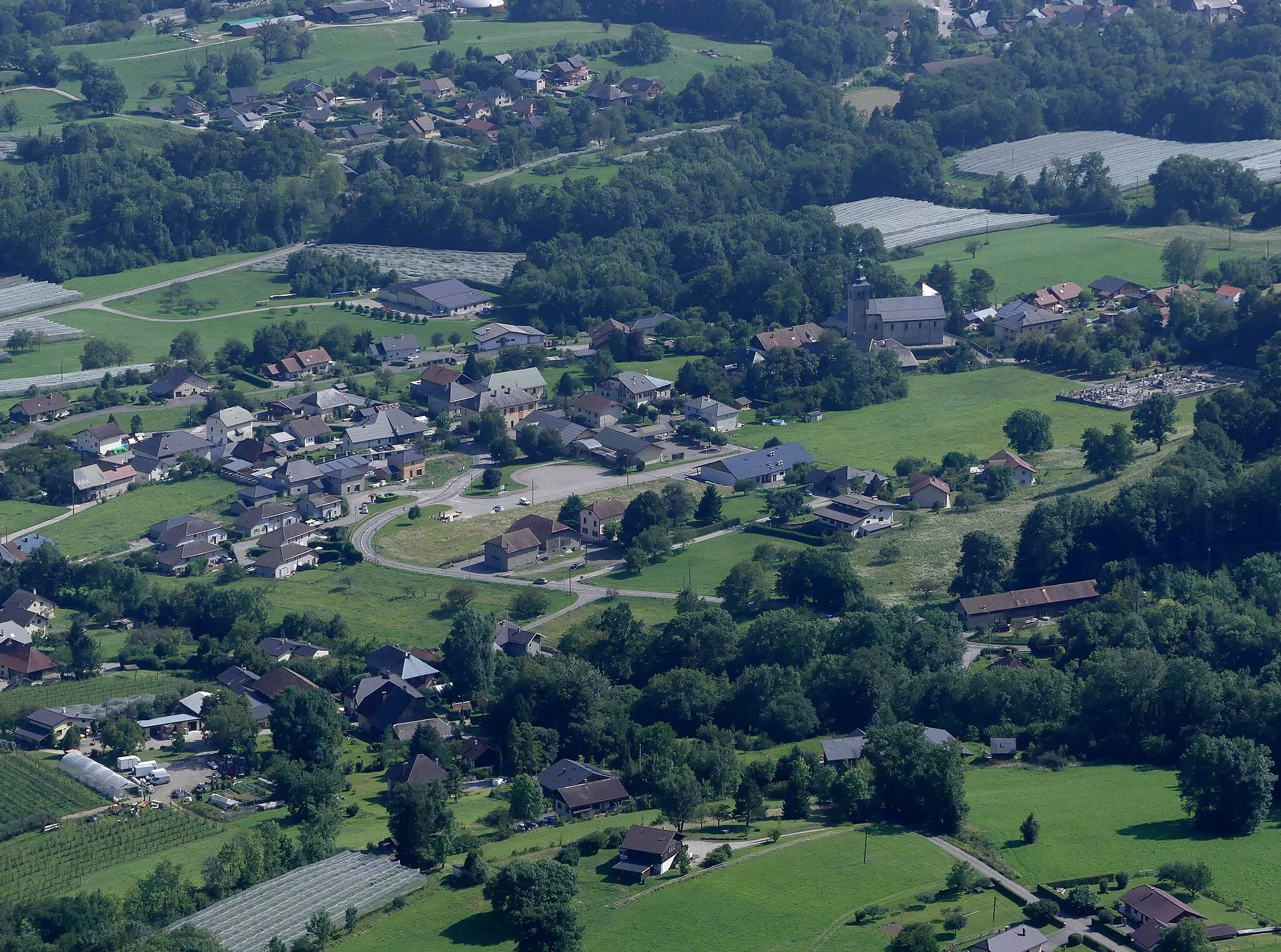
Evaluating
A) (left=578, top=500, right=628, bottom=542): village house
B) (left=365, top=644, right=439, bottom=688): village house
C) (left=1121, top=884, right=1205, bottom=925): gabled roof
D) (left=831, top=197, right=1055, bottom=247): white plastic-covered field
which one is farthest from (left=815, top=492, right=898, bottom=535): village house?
(left=831, top=197, right=1055, bottom=247): white plastic-covered field

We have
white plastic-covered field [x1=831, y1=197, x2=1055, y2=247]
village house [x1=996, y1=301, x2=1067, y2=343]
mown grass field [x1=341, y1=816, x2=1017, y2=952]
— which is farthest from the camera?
white plastic-covered field [x1=831, y1=197, x2=1055, y2=247]

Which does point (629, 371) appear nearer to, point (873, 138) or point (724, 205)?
point (724, 205)

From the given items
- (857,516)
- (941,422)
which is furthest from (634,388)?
(857,516)

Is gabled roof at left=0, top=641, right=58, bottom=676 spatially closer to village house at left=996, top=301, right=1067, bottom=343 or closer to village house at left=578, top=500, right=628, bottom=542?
village house at left=578, top=500, right=628, bottom=542

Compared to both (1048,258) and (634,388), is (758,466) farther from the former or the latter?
(1048,258)

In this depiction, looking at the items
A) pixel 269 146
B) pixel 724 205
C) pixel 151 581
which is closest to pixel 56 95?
pixel 269 146

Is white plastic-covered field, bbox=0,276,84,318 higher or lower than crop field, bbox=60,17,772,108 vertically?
lower

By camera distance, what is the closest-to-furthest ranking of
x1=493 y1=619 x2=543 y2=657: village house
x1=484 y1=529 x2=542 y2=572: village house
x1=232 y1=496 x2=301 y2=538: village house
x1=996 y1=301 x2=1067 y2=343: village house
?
1. x1=493 y1=619 x2=543 y2=657: village house
2. x1=484 y1=529 x2=542 y2=572: village house
3. x1=232 y1=496 x2=301 y2=538: village house
4. x1=996 y1=301 x2=1067 y2=343: village house
